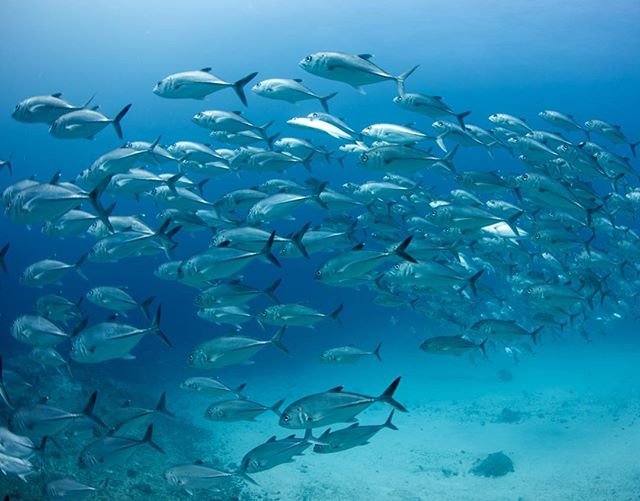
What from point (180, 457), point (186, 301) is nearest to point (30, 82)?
point (186, 301)

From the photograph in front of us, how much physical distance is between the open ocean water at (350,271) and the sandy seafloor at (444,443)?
11 cm

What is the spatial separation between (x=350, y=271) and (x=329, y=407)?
1430 mm

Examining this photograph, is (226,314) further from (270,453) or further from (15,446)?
(15,446)

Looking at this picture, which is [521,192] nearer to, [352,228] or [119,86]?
[352,228]

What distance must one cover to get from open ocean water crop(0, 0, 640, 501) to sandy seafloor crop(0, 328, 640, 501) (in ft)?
0.35

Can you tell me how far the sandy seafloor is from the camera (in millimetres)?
9984

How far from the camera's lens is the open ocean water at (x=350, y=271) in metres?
6.08

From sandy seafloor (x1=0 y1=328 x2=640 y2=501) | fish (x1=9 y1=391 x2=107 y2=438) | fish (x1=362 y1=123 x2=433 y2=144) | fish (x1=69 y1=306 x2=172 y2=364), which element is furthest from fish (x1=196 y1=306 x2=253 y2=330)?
sandy seafloor (x1=0 y1=328 x2=640 y2=501)

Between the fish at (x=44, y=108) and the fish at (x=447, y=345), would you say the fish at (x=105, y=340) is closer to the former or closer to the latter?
the fish at (x=44, y=108)

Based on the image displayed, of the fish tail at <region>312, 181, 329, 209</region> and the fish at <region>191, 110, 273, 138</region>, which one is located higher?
the fish at <region>191, 110, 273, 138</region>

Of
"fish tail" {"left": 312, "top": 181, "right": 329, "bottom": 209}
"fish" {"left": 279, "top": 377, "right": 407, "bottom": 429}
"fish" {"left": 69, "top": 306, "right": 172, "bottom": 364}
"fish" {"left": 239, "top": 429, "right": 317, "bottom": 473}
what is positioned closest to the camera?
"fish" {"left": 279, "top": 377, "right": 407, "bottom": 429}

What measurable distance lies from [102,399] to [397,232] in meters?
11.8

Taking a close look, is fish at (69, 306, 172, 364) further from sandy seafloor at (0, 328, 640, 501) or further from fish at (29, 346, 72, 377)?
sandy seafloor at (0, 328, 640, 501)

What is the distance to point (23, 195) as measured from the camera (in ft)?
18.4
